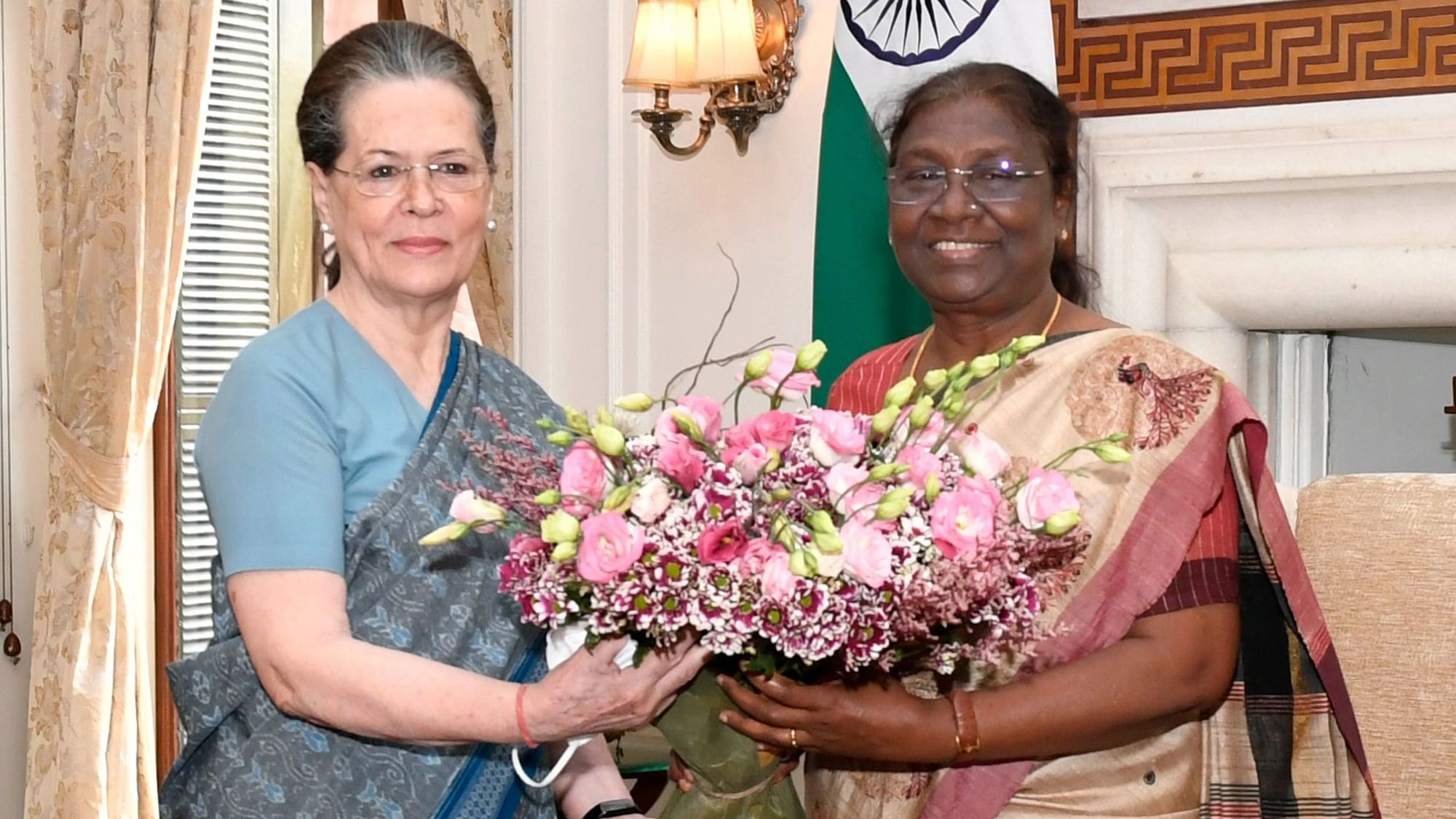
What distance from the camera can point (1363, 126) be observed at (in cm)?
327

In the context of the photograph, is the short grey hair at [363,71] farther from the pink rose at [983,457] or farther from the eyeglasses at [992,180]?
the pink rose at [983,457]

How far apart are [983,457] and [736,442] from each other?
228 millimetres

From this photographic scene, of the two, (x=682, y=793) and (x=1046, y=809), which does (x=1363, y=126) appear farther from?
(x=682, y=793)

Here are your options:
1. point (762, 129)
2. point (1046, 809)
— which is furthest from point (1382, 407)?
point (1046, 809)

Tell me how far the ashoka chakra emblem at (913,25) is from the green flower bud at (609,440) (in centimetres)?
258

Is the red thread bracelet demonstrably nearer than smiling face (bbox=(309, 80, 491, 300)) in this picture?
Yes

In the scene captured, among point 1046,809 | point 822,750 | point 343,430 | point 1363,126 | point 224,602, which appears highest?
point 1363,126

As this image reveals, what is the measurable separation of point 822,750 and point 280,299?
3.23 m

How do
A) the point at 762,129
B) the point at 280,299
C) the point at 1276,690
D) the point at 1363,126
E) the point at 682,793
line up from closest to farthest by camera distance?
the point at 682,793 → the point at 1276,690 → the point at 1363,126 → the point at 762,129 → the point at 280,299

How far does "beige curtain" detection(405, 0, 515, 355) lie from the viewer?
449 cm

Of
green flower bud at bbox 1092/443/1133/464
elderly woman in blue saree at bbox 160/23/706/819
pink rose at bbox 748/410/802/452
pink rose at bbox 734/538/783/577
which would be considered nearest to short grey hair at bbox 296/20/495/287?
elderly woman in blue saree at bbox 160/23/706/819

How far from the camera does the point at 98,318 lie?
12.8ft

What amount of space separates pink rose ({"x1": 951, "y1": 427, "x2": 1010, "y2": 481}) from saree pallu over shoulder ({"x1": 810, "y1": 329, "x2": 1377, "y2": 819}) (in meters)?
0.41

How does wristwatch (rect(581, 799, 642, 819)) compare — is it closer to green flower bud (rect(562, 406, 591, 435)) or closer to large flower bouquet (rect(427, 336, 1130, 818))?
large flower bouquet (rect(427, 336, 1130, 818))
